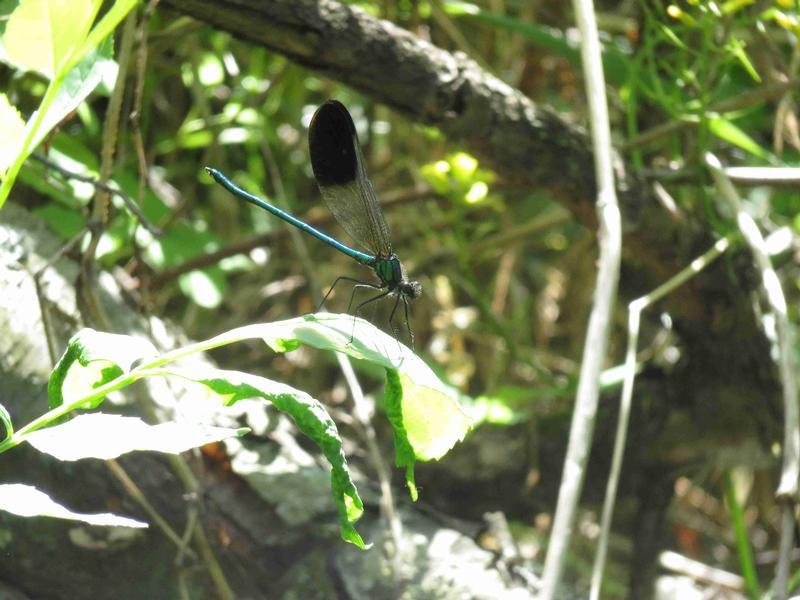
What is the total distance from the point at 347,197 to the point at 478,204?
1.18 ft

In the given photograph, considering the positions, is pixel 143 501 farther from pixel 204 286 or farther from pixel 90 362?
pixel 204 286

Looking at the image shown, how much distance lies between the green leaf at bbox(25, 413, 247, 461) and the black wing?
2.56 feet

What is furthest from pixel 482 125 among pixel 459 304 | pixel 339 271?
pixel 459 304

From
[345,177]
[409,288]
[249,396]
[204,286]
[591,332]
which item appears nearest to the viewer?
[249,396]

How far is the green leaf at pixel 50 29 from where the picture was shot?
675mm

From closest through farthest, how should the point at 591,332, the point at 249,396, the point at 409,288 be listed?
the point at 249,396
the point at 591,332
the point at 409,288

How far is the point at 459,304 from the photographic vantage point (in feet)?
8.77

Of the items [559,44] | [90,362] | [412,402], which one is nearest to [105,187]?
[90,362]

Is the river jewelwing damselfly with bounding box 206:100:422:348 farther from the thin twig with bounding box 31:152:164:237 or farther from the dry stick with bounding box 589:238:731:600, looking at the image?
the dry stick with bounding box 589:238:731:600

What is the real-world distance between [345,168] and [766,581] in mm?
1347

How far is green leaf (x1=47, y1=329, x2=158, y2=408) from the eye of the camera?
79cm

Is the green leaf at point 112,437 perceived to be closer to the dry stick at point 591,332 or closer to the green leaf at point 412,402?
the green leaf at point 412,402

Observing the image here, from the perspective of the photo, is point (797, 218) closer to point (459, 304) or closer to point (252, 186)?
point (459, 304)

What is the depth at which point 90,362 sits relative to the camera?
811 mm
